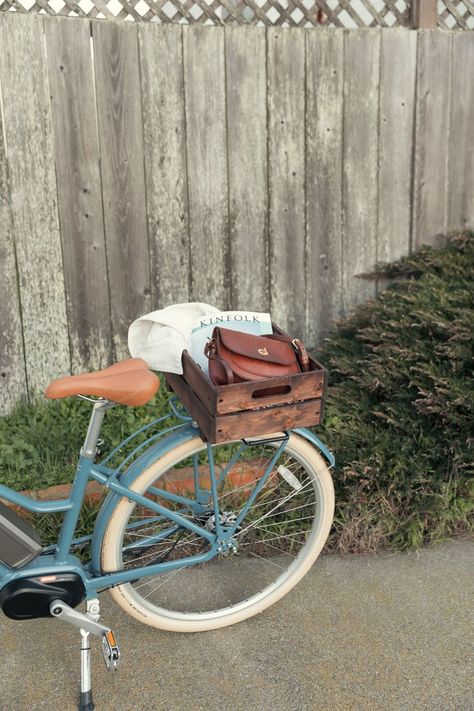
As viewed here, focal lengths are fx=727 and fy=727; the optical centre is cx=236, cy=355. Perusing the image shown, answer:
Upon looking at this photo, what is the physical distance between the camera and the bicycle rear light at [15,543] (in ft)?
7.21

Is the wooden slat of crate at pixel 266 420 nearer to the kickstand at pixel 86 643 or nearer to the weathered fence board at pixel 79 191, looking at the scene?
the kickstand at pixel 86 643

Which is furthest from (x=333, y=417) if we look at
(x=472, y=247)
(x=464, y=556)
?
(x=472, y=247)

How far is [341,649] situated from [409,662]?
225 mm

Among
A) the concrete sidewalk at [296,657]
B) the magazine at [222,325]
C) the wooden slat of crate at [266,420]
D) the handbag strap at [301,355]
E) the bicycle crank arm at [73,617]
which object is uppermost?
the magazine at [222,325]

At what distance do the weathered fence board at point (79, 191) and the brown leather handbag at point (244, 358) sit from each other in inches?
61.6

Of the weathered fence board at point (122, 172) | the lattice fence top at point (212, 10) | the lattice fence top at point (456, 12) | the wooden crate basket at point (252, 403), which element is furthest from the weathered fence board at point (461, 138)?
the wooden crate basket at point (252, 403)

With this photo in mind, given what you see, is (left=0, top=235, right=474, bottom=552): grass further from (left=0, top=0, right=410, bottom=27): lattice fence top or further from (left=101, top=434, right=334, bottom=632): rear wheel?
(left=0, top=0, right=410, bottom=27): lattice fence top

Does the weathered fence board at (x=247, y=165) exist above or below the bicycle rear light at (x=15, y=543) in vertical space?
above

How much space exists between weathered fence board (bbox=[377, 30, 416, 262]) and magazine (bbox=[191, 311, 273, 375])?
1.92 m

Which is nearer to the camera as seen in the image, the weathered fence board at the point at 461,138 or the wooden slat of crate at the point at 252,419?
the wooden slat of crate at the point at 252,419

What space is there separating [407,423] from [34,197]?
2011 mm

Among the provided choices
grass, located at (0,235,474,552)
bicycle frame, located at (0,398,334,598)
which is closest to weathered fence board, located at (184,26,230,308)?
grass, located at (0,235,474,552)

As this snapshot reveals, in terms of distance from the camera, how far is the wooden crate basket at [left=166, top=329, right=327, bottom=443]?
83.7 inches

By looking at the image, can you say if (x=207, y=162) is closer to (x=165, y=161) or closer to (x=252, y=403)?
(x=165, y=161)
